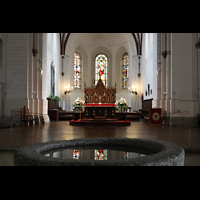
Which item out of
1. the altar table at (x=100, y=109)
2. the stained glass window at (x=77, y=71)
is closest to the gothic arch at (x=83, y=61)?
the stained glass window at (x=77, y=71)

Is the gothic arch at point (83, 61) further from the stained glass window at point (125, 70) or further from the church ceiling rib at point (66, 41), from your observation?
the stained glass window at point (125, 70)

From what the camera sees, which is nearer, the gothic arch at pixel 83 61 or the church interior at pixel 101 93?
the church interior at pixel 101 93

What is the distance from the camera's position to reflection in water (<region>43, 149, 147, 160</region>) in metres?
3.04

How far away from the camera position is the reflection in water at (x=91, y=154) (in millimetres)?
3043

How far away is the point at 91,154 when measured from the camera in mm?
3182

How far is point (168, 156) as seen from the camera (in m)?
2.27

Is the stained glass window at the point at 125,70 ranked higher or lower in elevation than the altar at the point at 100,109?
higher

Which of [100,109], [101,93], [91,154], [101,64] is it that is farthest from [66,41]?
[91,154]

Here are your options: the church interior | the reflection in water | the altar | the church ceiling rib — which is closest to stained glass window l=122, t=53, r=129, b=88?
the church ceiling rib

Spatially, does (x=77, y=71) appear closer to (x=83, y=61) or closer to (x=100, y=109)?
(x=83, y=61)

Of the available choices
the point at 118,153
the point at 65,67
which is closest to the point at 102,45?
the point at 65,67
